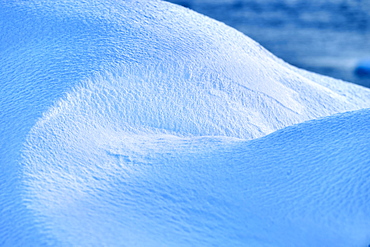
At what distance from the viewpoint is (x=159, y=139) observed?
1074 millimetres

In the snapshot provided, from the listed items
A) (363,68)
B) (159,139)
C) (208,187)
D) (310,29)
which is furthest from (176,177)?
(310,29)

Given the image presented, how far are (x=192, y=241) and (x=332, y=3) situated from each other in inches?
125

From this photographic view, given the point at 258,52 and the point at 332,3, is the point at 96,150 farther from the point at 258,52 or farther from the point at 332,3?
the point at 332,3

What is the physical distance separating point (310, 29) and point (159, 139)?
8.03 ft

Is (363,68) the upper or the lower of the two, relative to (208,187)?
upper

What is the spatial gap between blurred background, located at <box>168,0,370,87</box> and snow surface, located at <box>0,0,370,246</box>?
156 centimetres

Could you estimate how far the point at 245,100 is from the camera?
1277mm

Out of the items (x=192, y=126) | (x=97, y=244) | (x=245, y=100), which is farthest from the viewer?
(x=245, y=100)

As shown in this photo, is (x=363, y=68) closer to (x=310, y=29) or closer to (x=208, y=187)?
(x=310, y=29)

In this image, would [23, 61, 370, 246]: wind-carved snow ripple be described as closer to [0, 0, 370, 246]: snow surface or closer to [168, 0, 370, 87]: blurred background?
[0, 0, 370, 246]: snow surface

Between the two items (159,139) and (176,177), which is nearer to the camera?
(176,177)

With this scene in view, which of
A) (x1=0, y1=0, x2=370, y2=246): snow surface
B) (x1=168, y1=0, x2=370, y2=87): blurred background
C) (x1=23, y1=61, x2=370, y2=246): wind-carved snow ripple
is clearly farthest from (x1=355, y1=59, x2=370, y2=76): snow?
(x1=23, y1=61, x2=370, y2=246): wind-carved snow ripple

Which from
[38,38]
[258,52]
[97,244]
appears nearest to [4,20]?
[38,38]

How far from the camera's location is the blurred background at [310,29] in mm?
2988
